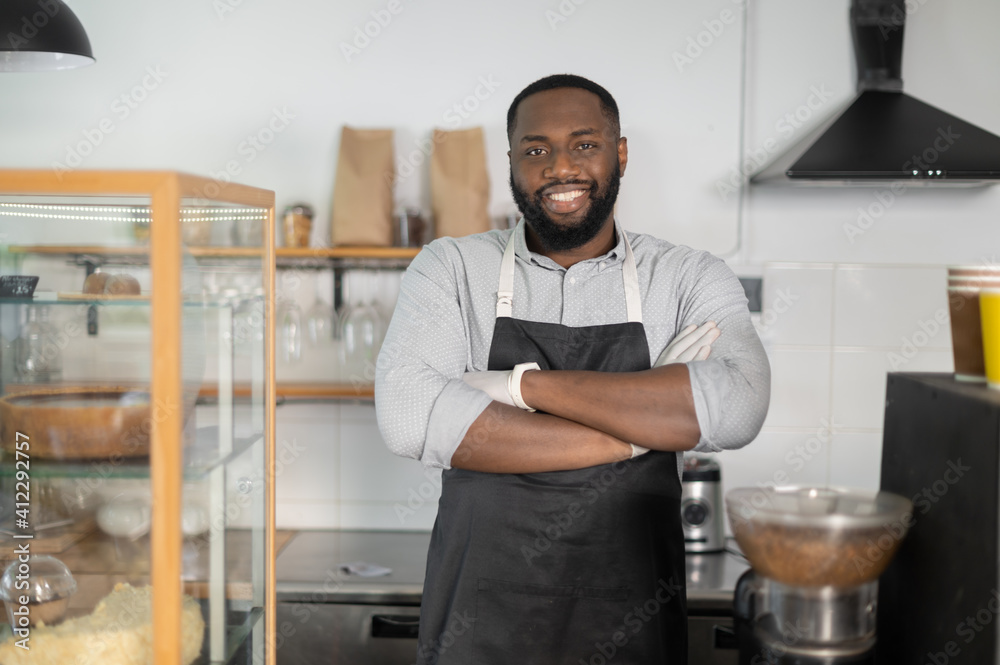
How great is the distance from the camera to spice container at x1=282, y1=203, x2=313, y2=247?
2.38 m

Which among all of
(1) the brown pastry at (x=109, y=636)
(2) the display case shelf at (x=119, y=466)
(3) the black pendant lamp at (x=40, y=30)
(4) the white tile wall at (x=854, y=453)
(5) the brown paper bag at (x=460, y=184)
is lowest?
(4) the white tile wall at (x=854, y=453)

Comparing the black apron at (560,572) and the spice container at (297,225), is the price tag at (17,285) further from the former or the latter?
the spice container at (297,225)

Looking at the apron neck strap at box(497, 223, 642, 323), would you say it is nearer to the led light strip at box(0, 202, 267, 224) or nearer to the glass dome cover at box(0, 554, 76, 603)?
the led light strip at box(0, 202, 267, 224)

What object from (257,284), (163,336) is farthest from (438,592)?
(163,336)

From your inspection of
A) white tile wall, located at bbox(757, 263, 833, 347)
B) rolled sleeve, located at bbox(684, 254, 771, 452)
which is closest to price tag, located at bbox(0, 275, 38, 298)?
rolled sleeve, located at bbox(684, 254, 771, 452)

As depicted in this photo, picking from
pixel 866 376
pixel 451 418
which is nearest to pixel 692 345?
pixel 451 418

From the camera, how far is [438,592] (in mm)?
1368

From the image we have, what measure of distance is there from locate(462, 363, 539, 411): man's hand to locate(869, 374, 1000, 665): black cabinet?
0.51 meters

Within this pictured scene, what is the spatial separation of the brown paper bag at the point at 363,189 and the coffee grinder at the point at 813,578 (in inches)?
64.5

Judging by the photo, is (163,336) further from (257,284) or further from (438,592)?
(438,592)

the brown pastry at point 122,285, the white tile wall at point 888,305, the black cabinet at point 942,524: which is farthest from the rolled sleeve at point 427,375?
the white tile wall at point 888,305

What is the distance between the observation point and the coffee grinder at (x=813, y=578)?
0.84 m

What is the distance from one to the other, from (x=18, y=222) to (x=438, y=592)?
81cm

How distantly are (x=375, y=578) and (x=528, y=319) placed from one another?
0.98 meters
